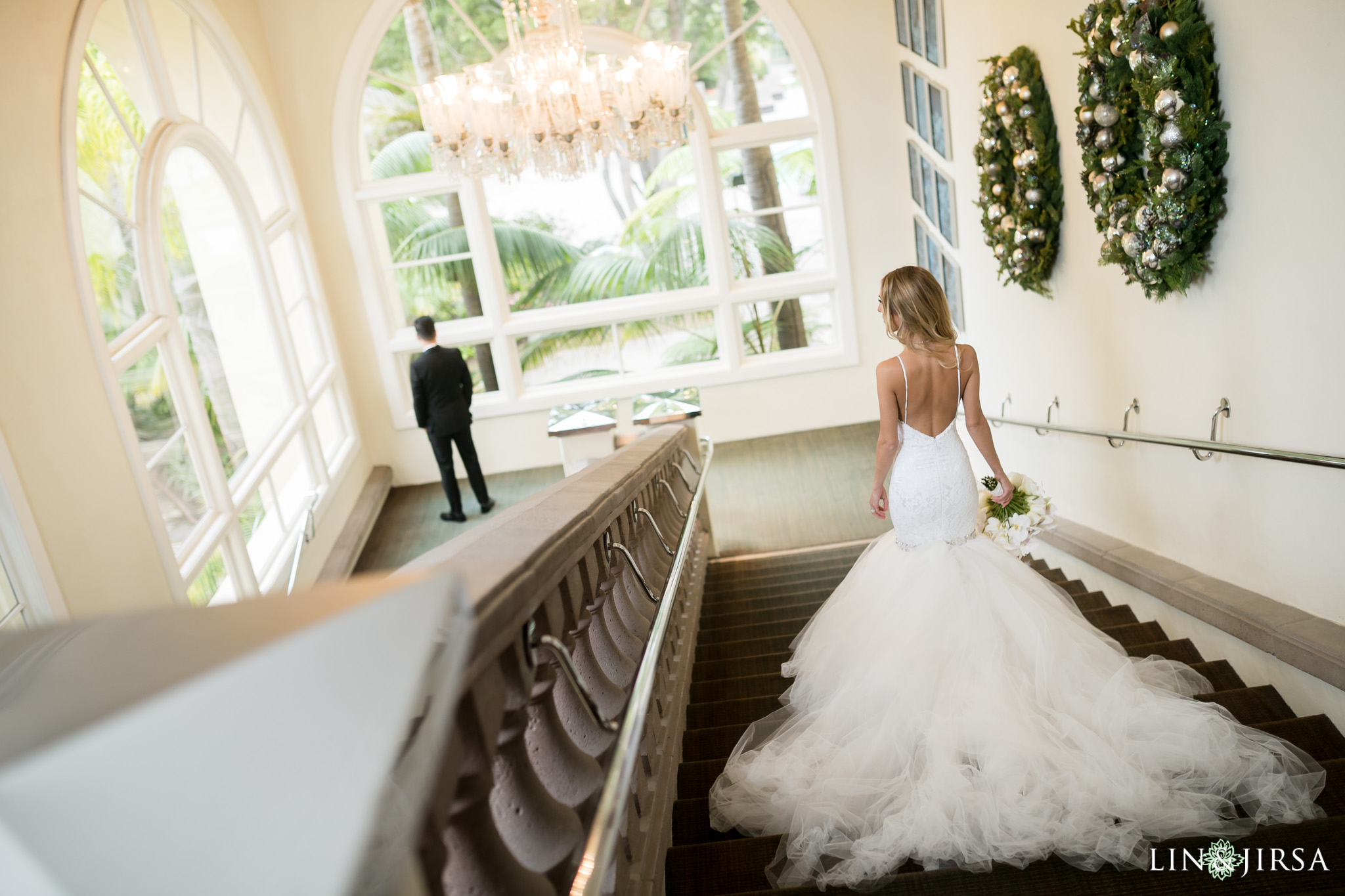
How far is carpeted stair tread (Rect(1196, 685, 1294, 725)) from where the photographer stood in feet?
8.36

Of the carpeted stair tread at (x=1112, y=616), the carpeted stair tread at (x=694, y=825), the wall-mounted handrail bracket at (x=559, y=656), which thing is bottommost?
the carpeted stair tread at (x=1112, y=616)

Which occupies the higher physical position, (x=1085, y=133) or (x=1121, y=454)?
(x=1085, y=133)

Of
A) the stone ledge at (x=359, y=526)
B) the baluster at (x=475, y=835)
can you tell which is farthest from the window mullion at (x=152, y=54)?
the baluster at (x=475, y=835)

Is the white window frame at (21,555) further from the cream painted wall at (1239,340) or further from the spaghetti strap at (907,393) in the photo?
the cream painted wall at (1239,340)

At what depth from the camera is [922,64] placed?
6.69 metres

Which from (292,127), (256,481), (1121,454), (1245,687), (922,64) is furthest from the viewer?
(292,127)

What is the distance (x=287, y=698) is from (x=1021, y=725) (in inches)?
81.4

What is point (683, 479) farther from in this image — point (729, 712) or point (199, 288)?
point (199, 288)

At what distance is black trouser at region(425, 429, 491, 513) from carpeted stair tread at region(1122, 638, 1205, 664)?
16.5ft

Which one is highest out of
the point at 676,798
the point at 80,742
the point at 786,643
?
the point at 80,742

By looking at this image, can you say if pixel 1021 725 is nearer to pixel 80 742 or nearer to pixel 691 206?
pixel 80 742

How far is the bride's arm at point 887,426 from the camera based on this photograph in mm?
3049

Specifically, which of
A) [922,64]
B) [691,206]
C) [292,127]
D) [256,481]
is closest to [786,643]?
[256,481]

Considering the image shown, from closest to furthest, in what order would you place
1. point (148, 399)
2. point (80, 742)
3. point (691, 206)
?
point (80, 742), point (148, 399), point (691, 206)
